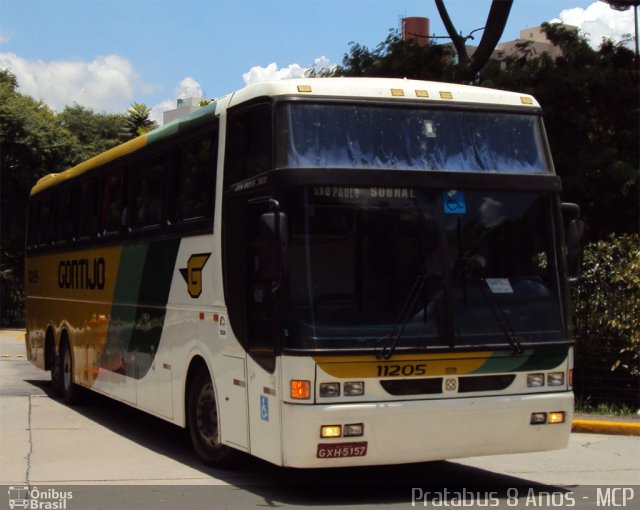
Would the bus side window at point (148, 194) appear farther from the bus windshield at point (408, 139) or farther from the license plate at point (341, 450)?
Result: the license plate at point (341, 450)

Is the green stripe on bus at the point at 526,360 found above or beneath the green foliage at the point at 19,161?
beneath

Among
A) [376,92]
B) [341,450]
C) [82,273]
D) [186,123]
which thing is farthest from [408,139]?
[82,273]

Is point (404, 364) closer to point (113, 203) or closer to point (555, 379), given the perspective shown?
point (555, 379)

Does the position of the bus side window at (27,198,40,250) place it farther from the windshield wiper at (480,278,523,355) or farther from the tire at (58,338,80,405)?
the windshield wiper at (480,278,523,355)

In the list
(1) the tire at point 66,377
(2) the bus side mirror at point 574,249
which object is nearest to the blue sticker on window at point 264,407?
(2) the bus side mirror at point 574,249

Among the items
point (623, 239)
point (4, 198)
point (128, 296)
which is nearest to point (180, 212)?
point (128, 296)

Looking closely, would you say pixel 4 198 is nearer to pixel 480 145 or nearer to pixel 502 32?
pixel 502 32

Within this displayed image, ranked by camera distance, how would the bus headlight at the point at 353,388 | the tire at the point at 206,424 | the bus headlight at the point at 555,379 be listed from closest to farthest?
the bus headlight at the point at 353,388 → the bus headlight at the point at 555,379 → the tire at the point at 206,424

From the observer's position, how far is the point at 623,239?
12.7m

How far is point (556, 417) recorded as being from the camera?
25.3 feet

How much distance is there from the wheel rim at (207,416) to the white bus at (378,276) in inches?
1.1

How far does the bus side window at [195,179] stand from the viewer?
8.71 m

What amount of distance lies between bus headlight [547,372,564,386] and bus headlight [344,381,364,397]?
1.70 metres

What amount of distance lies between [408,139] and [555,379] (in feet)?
7.74
